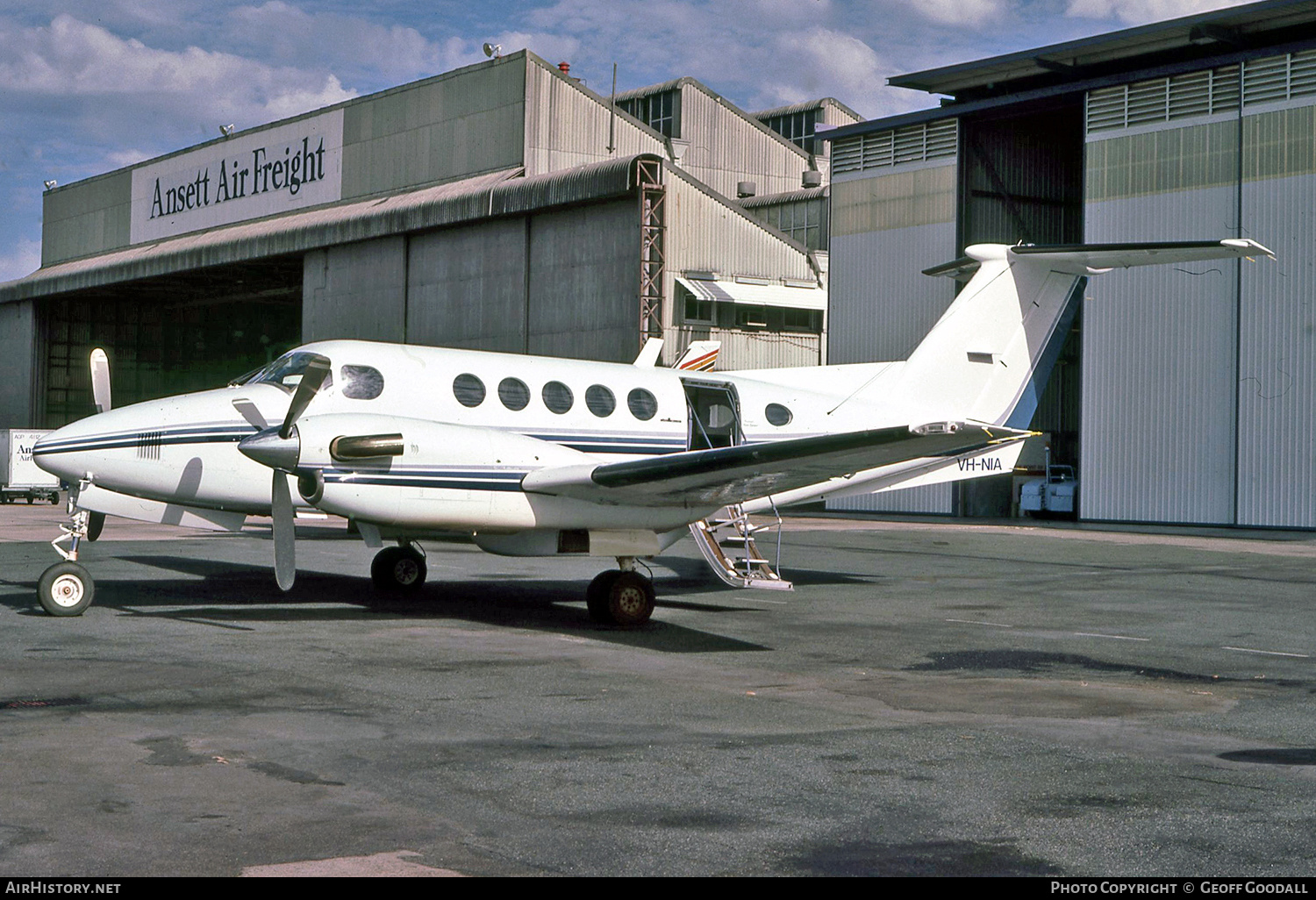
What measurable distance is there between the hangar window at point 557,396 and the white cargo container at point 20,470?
35.9 m

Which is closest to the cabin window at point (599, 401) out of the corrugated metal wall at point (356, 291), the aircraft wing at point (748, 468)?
the aircraft wing at point (748, 468)

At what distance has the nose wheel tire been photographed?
1350 centimetres

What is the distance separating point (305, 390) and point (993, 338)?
10087 mm

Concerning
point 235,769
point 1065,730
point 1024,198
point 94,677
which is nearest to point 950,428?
point 1065,730

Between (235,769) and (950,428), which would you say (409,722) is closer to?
(235,769)

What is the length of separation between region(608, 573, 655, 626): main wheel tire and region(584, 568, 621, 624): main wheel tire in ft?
0.16

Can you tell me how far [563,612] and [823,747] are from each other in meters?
7.38

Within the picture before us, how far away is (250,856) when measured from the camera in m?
5.27

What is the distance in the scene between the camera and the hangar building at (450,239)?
41531 mm

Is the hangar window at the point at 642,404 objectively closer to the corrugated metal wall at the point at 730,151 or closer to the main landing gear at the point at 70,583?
the main landing gear at the point at 70,583

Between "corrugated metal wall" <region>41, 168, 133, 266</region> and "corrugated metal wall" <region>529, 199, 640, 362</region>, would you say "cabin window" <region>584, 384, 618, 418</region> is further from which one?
"corrugated metal wall" <region>41, 168, 133, 266</region>

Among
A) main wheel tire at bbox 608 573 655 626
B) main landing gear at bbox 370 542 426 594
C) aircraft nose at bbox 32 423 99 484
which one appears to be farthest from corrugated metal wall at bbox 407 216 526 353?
aircraft nose at bbox 32 423 99 484

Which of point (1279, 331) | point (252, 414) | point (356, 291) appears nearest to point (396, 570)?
point (252, 414)

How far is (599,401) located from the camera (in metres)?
15.4
